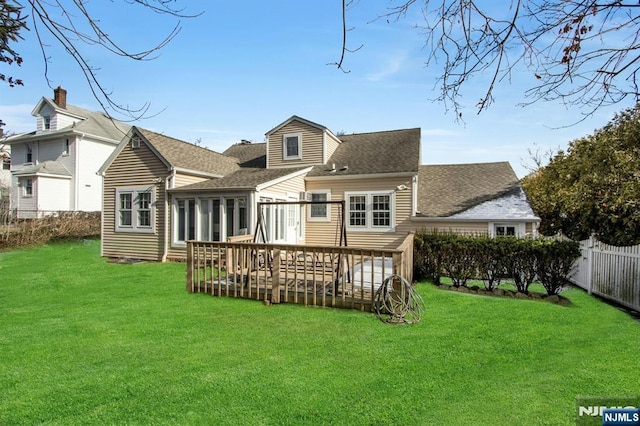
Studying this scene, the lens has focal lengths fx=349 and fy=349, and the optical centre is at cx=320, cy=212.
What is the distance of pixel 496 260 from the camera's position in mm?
8562

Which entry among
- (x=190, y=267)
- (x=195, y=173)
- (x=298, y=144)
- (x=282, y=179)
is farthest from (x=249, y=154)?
(x=190, y=267)

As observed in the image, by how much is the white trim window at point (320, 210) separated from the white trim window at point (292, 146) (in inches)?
90.0

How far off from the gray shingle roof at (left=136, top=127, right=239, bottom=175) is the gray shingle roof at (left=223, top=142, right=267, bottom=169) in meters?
1.16

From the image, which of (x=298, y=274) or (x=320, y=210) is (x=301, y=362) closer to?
(x=298, y=274)

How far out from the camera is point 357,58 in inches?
144

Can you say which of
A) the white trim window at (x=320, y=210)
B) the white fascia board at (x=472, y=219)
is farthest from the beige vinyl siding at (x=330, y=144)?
the white fascia board at (x=472, y=219)

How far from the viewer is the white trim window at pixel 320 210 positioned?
53.6 ft

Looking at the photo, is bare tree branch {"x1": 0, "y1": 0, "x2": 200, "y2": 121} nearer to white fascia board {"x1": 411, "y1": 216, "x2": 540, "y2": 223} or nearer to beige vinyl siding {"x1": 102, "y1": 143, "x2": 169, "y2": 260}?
beige vinyl siding {"x1": 102, "y1": 143, "x2": 169, "y2": 260}

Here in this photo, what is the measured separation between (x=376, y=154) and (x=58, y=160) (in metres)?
24.0

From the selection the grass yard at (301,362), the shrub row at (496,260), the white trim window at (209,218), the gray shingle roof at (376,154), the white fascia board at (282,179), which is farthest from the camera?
the gray shingle roof at (376,154)

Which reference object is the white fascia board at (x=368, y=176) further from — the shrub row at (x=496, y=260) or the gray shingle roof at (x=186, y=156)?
the shrub row at (x=496, y=260)

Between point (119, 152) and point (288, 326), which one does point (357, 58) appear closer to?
point (288, 326)

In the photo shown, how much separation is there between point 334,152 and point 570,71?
15.3m

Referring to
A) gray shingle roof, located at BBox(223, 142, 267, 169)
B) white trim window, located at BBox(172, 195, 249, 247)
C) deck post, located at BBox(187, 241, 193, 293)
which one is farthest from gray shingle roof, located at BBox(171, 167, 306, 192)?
deck post, located at BBox(187, 241, 193, 293)
